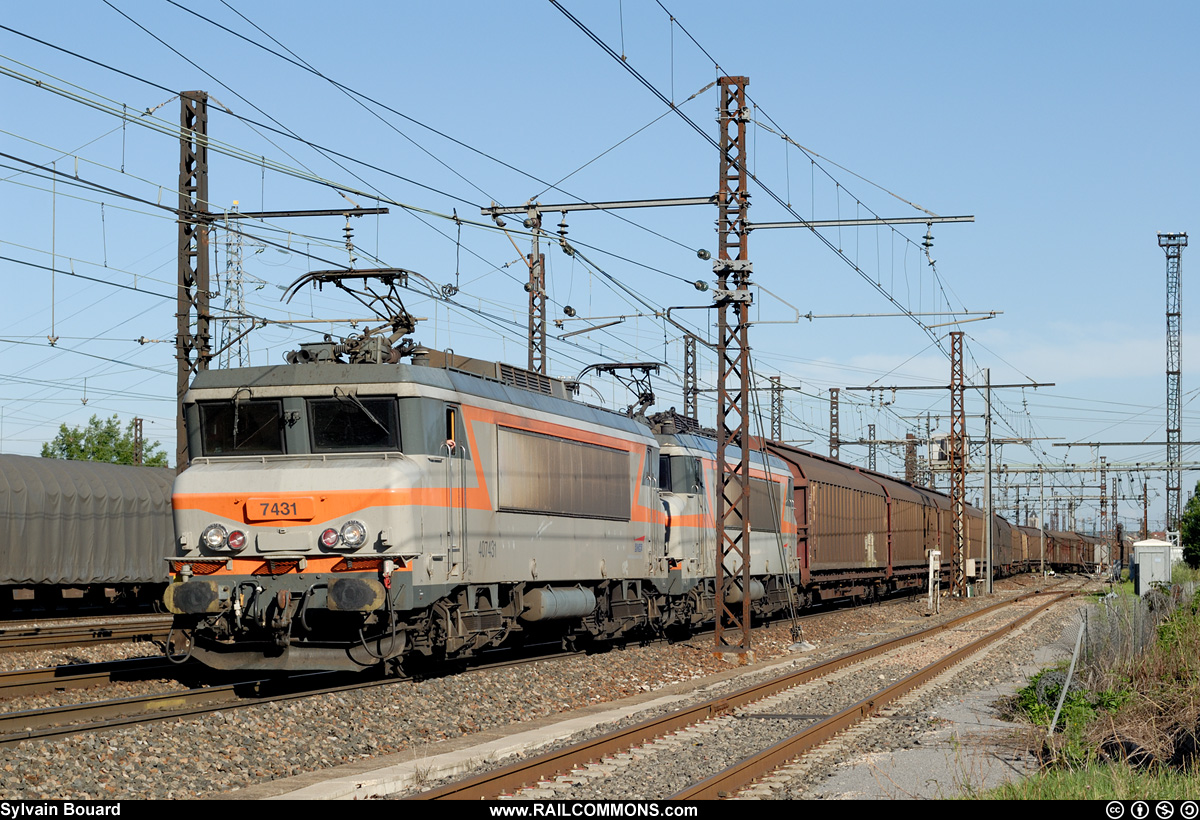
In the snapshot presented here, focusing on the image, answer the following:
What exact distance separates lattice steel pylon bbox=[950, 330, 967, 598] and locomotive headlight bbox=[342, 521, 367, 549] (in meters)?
35.9

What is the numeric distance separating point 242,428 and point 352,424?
57.6 inches

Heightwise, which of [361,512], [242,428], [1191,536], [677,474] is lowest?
[1191,536]

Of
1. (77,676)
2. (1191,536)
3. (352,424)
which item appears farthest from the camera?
(1191,536)

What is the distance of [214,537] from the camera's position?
48.7 feet

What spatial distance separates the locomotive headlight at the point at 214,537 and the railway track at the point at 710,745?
5706 mm

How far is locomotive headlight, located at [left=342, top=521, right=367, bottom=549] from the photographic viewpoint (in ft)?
47.5

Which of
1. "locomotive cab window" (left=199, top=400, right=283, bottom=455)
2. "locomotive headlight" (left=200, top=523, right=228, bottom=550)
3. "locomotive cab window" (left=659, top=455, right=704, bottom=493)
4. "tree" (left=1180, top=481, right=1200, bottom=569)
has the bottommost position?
"tree" (left=1180, top=481, right=1200, bottom=569)

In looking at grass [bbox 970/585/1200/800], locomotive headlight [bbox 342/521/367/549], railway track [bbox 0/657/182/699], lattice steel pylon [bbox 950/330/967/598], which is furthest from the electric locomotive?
lattice steel pylon [bbox 950/330/967/598]

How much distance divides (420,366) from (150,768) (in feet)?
21.2

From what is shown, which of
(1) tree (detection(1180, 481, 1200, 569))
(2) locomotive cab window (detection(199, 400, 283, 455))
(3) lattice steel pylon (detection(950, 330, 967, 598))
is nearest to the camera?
(2) locomotive cab window (detection(199, 400, 283, 455))

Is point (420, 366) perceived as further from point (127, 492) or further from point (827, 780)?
point (127, 492)

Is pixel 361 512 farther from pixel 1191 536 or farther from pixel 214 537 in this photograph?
pixel 1191 536

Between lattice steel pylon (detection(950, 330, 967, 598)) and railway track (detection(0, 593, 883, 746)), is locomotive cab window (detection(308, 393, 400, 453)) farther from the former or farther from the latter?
lattice steel pylon (detection(950, 330, 967, 598))

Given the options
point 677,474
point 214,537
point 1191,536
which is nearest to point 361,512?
point 214,537
